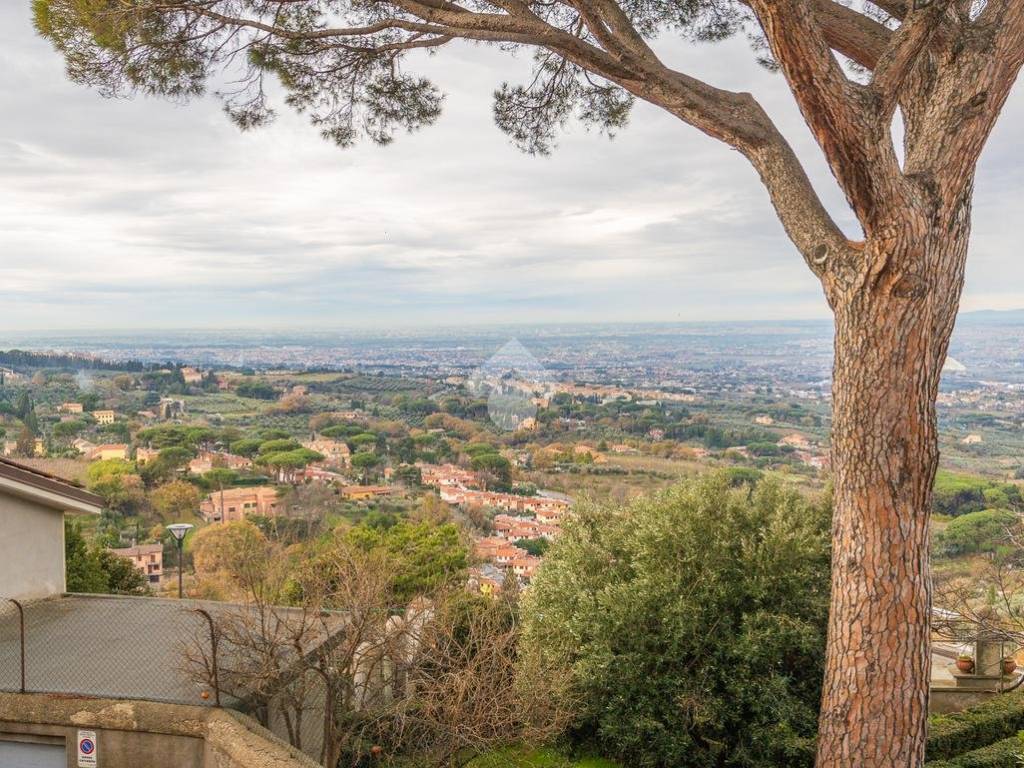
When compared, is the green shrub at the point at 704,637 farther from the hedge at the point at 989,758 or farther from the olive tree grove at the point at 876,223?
the olive tree grove at the point at 876,223

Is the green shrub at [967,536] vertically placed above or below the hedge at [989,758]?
below

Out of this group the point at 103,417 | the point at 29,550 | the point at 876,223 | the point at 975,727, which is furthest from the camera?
Answer: the point at 103,417

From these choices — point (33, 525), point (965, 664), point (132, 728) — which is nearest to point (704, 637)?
point (965, 664)

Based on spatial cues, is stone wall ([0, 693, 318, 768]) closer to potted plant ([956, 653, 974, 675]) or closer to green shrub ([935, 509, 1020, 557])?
potted plant ([956, 653, 974, 675])

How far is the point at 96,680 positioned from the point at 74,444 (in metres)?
28.1

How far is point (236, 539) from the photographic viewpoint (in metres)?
19.9

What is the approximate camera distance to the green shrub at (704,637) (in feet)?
22.9

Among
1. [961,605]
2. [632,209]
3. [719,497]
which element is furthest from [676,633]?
[632,209]

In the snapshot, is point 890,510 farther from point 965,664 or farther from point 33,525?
point 33,525

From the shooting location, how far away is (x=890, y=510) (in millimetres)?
4586

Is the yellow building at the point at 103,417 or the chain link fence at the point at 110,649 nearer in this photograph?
the chain link fence at the point at 110,649

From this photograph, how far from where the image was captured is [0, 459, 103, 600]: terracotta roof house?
7719mm

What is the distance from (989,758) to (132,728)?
7.19 meters

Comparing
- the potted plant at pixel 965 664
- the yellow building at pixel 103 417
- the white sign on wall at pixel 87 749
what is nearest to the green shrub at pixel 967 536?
the potted plant at pixel 965 664
